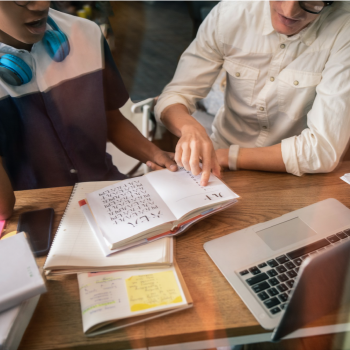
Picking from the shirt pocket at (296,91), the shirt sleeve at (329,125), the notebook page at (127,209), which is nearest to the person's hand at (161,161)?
the notebook page at (127,209)

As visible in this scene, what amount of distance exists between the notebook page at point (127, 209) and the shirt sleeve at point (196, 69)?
43 centimetres

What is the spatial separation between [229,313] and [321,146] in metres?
0.62

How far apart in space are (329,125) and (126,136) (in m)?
0.71

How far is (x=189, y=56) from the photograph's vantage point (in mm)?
1245

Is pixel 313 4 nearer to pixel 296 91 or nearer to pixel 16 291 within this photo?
pixel 296 91

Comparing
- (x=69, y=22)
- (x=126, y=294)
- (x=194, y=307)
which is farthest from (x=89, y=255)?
(x=69, y=22)

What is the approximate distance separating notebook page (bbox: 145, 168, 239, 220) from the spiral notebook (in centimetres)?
10

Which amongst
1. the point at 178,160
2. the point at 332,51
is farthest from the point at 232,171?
the point at 332,51

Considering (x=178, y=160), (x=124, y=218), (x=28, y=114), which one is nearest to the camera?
(x=124, y=218)

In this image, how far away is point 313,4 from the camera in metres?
0.92

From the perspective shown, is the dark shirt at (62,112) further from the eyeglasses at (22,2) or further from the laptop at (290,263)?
the laptop at (290,263)

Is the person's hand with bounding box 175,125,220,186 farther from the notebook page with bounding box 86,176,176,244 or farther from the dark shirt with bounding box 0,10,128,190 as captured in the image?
the dark shirt with bounding box 0,10,128,190

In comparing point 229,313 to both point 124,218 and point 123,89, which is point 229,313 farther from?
point 123,89

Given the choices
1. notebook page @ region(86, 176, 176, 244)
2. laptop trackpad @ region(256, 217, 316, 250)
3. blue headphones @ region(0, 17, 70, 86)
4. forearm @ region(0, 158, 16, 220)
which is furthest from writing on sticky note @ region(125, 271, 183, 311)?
blue headphones @ region(0, 17, 70, 86)
